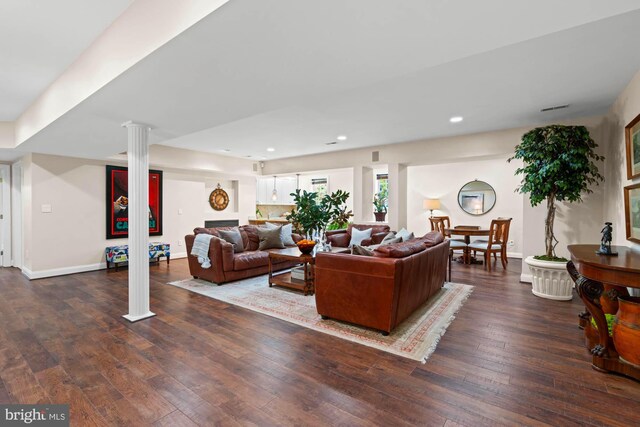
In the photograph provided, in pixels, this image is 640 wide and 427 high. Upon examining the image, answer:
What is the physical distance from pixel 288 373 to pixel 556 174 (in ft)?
13.5

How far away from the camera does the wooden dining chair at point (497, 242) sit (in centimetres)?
586

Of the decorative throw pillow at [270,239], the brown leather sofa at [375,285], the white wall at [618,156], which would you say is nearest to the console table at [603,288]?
the white wall at [618,156]

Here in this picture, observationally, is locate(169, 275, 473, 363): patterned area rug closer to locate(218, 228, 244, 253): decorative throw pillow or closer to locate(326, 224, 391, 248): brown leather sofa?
locate(218, 228, 244, 253): decorative throw pillow

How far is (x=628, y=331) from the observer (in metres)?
2.07

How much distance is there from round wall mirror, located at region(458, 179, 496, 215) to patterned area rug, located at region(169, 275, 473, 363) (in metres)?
3.63

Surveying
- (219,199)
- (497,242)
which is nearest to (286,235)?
(219,199)

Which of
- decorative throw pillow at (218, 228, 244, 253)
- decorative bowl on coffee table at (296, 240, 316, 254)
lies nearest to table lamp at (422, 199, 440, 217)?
decorative bowl on coffee table at (296, 240, 316, 254)

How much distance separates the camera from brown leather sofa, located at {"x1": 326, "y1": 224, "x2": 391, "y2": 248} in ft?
19.9

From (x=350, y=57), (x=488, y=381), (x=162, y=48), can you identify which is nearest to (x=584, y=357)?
(x=488, y=381)

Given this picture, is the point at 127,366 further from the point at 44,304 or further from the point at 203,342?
the point at 44,304

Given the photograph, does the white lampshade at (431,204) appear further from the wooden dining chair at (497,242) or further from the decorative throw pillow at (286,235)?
the decorative throw pillow at (286,235)

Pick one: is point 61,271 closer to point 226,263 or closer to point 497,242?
point 226,263

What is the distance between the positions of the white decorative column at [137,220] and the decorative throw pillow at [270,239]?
2.39 metres

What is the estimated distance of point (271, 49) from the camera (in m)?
1.80
